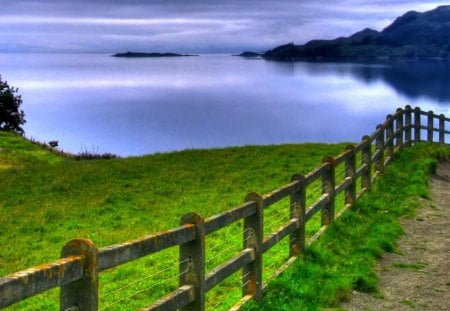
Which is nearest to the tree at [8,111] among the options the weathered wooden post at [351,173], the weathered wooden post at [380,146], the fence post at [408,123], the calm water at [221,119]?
the calm water at [221,119]

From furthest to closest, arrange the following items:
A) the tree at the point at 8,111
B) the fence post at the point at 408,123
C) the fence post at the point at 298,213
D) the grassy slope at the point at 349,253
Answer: the tree at the point at 8,111 < the fence post at the point at 408,123 < the fence post at the point at 298,213 < the grassy slope at the point at 349,253

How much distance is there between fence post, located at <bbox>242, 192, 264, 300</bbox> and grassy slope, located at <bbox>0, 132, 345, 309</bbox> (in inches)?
122

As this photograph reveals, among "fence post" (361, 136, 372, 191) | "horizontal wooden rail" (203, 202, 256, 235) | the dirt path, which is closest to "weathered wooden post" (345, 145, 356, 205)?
the dirt path

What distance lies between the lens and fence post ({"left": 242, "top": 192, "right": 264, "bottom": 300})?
8.51 m

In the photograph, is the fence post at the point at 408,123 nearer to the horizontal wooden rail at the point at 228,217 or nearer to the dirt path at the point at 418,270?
the dirt path at the point at 418,270

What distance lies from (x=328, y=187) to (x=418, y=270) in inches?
101

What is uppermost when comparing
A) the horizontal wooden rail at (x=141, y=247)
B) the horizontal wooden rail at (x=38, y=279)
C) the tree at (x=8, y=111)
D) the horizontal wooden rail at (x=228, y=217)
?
the horizontal wooden rail at (x=38, y=279)

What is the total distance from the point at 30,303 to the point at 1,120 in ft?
213

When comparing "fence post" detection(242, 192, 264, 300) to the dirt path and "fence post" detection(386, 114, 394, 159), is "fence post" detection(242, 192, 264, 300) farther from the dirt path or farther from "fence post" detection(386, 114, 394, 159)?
"fence post" detection(386, 114, 394, 159)

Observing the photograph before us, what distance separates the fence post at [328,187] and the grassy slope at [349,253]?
219 mm

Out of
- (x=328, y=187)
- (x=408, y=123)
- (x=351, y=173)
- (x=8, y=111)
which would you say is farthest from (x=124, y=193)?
(x=8, y=111)

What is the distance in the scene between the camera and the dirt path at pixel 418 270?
9.48 meters

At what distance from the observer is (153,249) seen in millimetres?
5949

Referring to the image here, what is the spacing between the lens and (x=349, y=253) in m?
11.7
